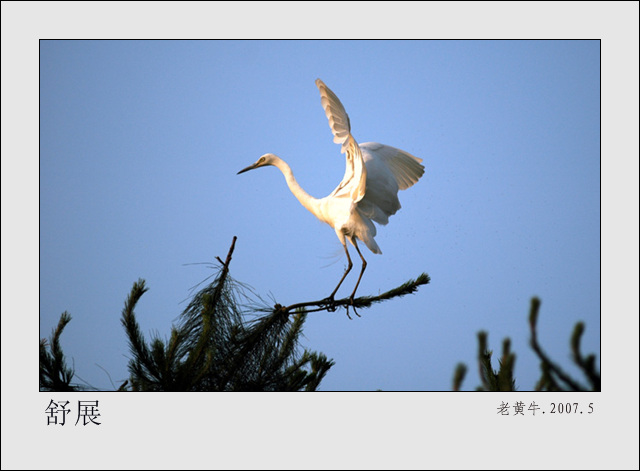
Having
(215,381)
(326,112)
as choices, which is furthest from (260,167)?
(215,381)

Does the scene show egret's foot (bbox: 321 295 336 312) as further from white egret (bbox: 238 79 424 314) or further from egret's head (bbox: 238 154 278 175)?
egret's head (bbox: 238 154 278 175)

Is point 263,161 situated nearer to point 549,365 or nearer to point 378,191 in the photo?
point 378,191

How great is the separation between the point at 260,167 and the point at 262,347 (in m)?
3.09

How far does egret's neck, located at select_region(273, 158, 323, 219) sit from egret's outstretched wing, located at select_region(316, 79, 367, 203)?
0.68 meters

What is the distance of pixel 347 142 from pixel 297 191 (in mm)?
1638

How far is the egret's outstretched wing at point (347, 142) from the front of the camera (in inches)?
228

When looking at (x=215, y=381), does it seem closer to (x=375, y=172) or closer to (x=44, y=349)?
(x=44, y=349)

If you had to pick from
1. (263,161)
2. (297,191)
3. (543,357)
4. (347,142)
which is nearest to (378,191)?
(347,142)

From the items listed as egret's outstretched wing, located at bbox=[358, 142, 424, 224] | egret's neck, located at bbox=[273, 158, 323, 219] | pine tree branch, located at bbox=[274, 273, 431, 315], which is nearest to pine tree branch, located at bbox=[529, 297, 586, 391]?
pine tree branch, located at bbox=[274, 273, 431, 315]

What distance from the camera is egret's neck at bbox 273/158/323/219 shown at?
7262 mm

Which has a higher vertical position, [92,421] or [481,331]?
[481,331]

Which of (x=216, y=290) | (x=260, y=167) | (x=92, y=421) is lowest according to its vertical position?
(x=92, y=421)

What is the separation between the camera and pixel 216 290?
5.39m

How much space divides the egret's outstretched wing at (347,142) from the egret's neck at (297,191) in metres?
0.68
